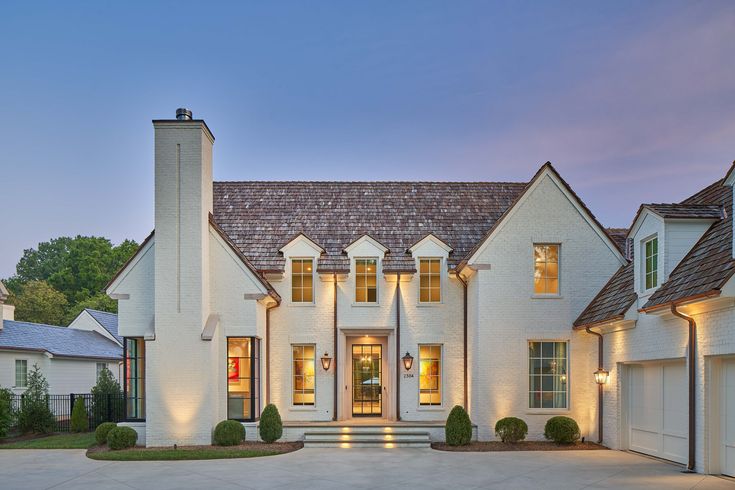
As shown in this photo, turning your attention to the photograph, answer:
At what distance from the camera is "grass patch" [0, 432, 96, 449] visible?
18.2 metres

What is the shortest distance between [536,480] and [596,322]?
6.02m

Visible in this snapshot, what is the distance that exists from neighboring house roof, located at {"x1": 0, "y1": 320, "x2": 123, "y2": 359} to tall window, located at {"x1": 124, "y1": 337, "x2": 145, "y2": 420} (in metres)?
10.7

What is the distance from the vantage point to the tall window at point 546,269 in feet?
62.4

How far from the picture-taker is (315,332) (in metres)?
20.5

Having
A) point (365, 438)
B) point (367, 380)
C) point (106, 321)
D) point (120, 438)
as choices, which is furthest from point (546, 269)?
point (106, 321)

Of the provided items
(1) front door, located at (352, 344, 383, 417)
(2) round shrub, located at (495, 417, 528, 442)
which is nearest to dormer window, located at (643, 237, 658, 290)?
(2) round shrub, located at (495, 417, 528, 442)

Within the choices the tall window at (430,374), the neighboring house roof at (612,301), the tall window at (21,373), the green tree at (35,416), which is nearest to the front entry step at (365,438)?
the tall window at (430,374)

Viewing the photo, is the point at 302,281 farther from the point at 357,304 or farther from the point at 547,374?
the point at 547,374

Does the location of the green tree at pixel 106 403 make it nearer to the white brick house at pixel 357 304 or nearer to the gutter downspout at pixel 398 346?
the white brick house at pixel 357 304

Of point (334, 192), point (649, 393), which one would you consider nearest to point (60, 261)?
point (334, 192)

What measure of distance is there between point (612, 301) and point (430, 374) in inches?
254

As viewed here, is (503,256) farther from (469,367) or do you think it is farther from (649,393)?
(649,393)

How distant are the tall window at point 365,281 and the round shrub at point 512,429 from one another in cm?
573

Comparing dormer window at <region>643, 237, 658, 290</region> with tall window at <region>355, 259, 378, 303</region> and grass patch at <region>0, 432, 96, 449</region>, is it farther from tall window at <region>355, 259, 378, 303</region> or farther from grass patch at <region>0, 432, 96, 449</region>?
grass patch at <region>0, 432, 96, 449</region>
